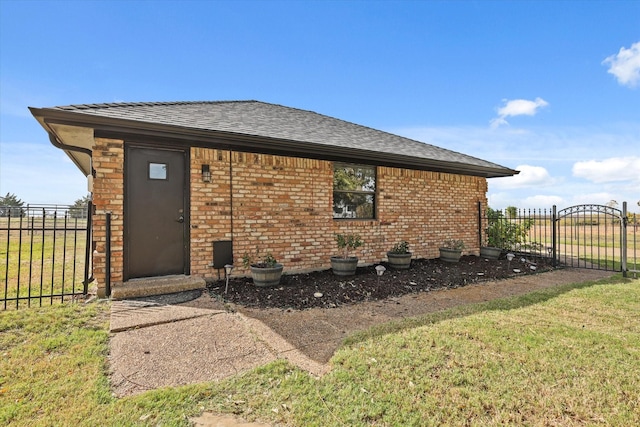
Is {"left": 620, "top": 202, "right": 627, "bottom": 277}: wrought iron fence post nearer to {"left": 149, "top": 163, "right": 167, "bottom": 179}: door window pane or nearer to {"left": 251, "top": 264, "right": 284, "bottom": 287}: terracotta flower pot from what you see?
{"left": 251, "top": 264, "right": 284, "bottom": 287}: terracotta flower pot

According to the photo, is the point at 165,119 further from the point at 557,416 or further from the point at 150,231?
the point at 557,416

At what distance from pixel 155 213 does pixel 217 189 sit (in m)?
1.14

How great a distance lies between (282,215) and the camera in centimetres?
606

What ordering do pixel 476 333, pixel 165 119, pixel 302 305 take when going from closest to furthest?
1. pixel 476 333
2. pixel 302 305
3. pixel 165 119

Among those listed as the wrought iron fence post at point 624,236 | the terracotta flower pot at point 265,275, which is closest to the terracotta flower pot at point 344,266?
the terracotta flower pot at point 265,275

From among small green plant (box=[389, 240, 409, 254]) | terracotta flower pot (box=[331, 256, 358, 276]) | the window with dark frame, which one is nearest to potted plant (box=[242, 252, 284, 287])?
terracotta flower pot (box=[331, 256, 358, 276])

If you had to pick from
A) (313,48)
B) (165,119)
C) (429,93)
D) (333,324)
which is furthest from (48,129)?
(429,93)

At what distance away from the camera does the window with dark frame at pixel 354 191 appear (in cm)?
692

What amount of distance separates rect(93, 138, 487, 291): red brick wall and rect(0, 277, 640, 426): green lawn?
6.47 feet

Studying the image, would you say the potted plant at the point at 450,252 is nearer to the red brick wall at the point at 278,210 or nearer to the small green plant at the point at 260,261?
the red brick wall at the point at 278,210

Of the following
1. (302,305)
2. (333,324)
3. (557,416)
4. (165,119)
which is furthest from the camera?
(165,119)

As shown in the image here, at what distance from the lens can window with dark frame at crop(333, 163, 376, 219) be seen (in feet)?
22.7

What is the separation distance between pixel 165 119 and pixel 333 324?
175 inches

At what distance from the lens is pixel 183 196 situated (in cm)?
530
